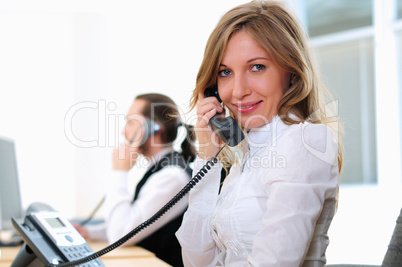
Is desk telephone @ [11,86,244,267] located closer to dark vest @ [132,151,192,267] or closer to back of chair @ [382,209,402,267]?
back of chair @ [382,209,402,267]

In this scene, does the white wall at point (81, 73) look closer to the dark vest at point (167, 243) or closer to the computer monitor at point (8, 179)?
the computer monitor at point (8, 179)

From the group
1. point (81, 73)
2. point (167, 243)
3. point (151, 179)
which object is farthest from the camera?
point (81, 73)

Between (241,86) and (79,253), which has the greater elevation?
(241,86)

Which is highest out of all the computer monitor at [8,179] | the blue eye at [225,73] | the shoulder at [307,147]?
the blue eye at [225,73]

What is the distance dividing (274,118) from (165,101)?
1181mm

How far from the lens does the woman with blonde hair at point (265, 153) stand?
0.81m

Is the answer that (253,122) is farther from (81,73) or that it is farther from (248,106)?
(81,73)

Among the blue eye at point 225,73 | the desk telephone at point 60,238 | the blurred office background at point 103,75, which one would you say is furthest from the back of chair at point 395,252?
the blurred office background at point 103,75

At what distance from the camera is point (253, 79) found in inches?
39.8

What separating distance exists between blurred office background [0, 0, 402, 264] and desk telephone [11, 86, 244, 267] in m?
2.69

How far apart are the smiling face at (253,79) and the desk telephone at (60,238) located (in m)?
0.06

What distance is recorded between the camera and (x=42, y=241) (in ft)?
3.39

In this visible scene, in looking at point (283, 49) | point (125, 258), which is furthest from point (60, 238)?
point (283, 49)

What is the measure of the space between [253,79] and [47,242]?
646 mm
